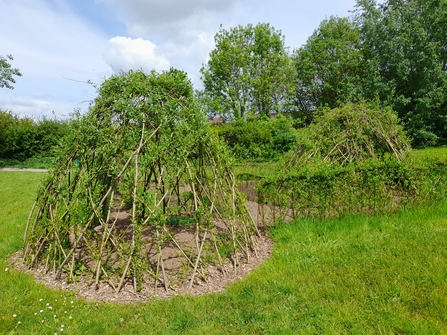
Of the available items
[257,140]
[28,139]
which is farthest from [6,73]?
[257,140]

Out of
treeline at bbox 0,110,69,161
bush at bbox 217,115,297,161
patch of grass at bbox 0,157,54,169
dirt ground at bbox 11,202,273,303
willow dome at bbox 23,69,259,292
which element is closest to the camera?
dirt ground at bbox 11,202,273,303

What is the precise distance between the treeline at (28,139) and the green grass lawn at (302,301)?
20.8 metres

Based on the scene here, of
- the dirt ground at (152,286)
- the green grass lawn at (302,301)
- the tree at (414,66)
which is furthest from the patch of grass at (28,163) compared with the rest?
the tree at (414,66)

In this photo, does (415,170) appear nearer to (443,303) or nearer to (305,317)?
(443,303)

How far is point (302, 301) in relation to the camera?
11.2 ft

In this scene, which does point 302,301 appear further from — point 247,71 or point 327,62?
point 327,62

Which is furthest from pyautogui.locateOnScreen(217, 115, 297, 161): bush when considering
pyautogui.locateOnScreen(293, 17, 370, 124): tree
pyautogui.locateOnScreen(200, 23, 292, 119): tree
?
pyautogui.locateOnScreen(293, 17, 370, 124): tree

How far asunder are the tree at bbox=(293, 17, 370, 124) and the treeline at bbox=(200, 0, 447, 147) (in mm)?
90

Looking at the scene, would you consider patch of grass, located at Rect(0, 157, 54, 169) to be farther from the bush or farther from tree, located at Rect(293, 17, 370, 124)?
tree, located at Rect(293, 17, 370, 124)

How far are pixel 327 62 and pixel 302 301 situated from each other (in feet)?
95.3

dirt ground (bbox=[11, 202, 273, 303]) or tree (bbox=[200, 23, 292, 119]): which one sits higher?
tree (bbox=[200, 23, 292, 119])

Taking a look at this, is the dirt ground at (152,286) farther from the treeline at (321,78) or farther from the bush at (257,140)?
the bush at (257,140)

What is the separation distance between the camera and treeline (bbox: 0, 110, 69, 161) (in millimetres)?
22781

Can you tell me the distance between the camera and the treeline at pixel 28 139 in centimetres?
2278
